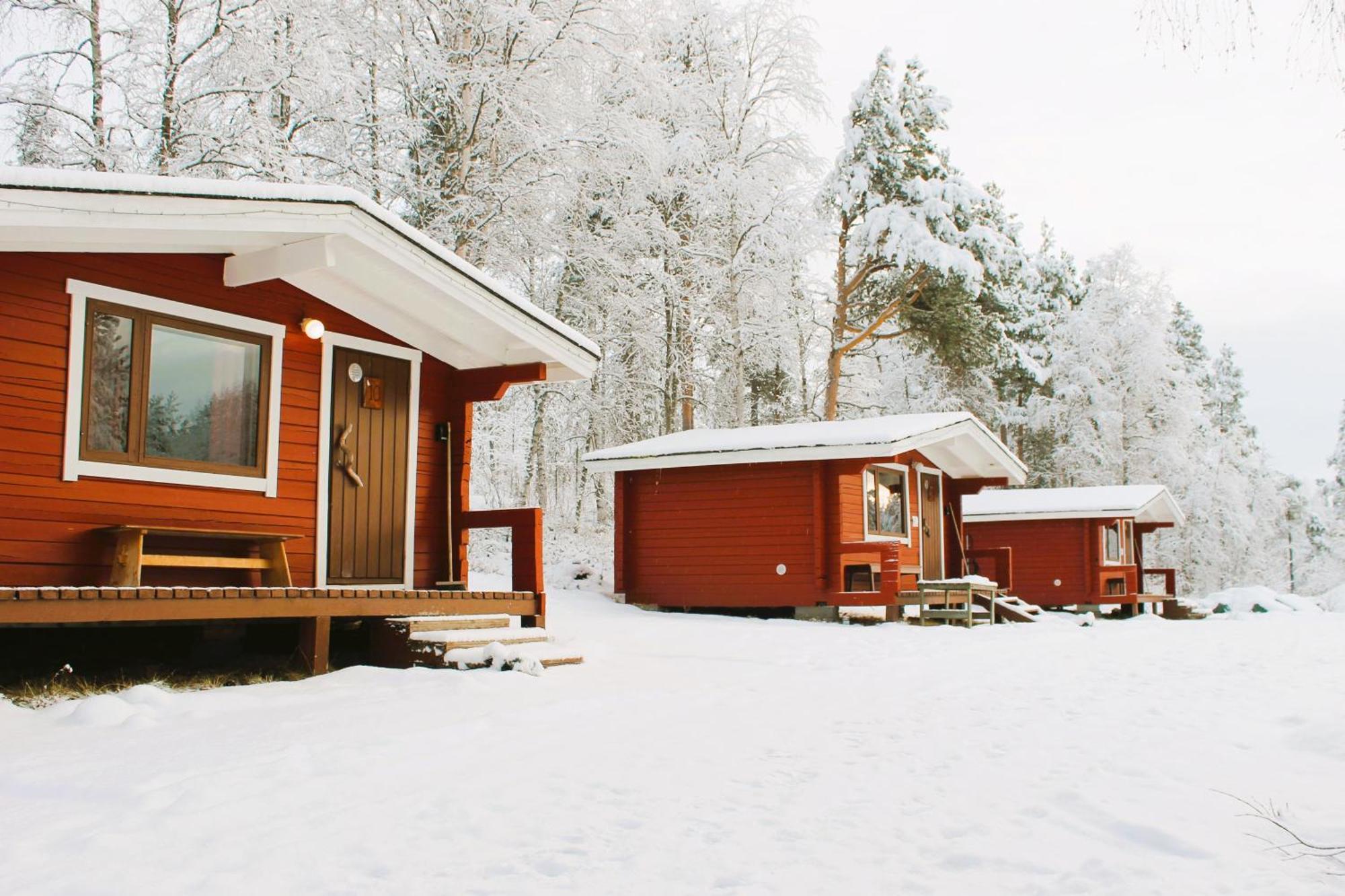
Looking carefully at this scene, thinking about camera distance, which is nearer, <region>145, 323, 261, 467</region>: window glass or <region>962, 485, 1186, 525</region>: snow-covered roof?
<region>145, 323, 261, 467</region>: window glass

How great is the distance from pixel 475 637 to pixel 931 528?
11932 mm

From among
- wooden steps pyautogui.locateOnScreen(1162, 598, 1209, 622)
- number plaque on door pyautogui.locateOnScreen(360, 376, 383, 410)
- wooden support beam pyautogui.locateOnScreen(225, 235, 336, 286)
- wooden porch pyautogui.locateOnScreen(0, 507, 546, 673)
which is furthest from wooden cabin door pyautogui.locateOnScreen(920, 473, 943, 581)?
wooden support beam pyautogui.locateOnScreen(225, 235, 336, 286)

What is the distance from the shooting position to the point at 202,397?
739cm

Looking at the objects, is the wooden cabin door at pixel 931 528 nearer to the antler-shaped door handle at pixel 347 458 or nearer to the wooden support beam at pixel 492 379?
the wooden support beam at pixel 492 379

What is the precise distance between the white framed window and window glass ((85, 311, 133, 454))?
1055 centimetres

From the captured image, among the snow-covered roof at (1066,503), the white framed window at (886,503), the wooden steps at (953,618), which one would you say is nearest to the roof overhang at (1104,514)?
the snow-covered roof at (1066,503)

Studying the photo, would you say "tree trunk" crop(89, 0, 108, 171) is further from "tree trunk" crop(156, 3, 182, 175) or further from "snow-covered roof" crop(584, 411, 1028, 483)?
"snow-covered roof" crop(584, 411, 1028, 483)

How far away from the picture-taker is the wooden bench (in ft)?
21.8

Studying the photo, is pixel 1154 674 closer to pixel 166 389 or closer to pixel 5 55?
pixel 166 389

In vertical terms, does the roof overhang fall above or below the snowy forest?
below

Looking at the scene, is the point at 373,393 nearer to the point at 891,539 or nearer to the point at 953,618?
the point at 953,618

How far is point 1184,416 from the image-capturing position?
1257 inches

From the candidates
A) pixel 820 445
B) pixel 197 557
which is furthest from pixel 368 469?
pixel 820 445

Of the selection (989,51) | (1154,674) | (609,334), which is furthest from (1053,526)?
(989,51)
